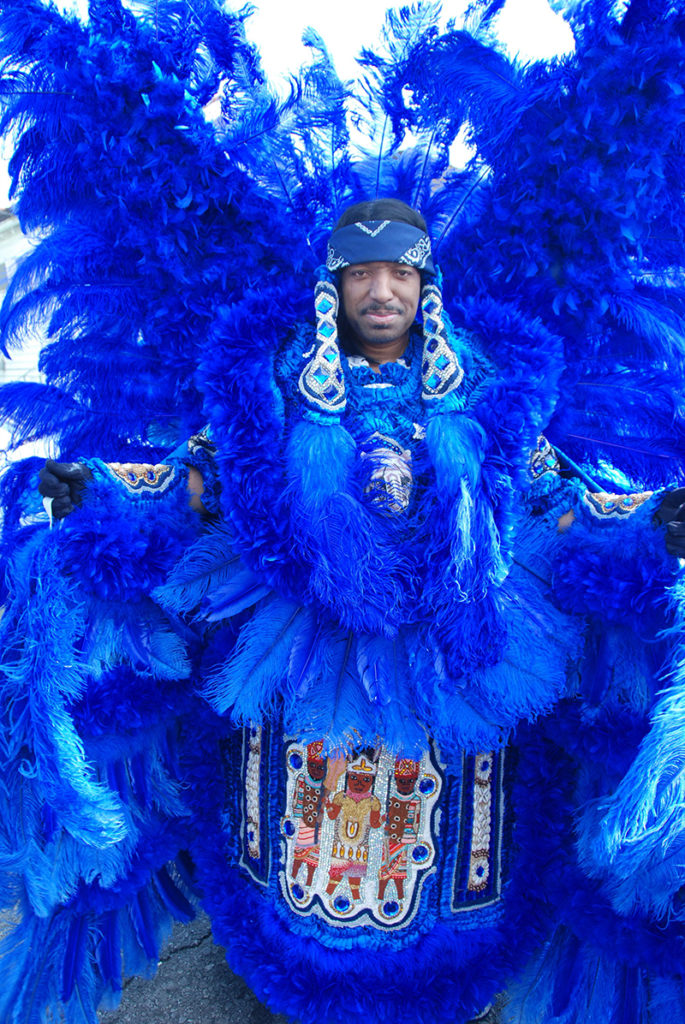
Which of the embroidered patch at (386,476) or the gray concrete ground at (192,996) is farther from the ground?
the embroidered patch at (386,476)

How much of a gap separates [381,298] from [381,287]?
23 millimetres

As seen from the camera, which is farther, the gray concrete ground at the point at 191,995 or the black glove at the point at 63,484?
the gray concrete ground at the point at 191,995

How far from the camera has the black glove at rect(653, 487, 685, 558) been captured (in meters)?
1.31

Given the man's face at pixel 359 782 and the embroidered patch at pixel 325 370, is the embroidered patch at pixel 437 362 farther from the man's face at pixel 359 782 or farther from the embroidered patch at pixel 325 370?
the man's face at pixel 359 782

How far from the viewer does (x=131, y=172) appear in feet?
5.66

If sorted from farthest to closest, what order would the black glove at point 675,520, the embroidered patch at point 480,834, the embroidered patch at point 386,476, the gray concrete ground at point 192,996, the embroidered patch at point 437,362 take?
the gray concrete ground at point 192,996 → the embroidered patch at point 480,834 → the embroidered patch at point 437,362 → the embroidered patch at point 386,476 → the black glove at point 675,520

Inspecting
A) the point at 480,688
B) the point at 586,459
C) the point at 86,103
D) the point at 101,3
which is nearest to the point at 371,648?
the point at 480,688

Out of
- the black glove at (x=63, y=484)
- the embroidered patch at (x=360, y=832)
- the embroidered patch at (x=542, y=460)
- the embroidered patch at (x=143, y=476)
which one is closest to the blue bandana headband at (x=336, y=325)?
the embroidered patch at (x=542, y=460)

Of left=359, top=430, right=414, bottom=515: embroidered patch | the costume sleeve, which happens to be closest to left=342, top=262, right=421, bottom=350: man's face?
left=359, top=430, right=414, bottom=515: embroidered patch

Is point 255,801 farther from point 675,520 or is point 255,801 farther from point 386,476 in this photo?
point 675,520

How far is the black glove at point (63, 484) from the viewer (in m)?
1.46

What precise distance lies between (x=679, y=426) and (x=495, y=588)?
2.28ft

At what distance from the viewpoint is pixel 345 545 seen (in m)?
1.37

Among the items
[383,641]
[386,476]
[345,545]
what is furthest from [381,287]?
[383,641]
